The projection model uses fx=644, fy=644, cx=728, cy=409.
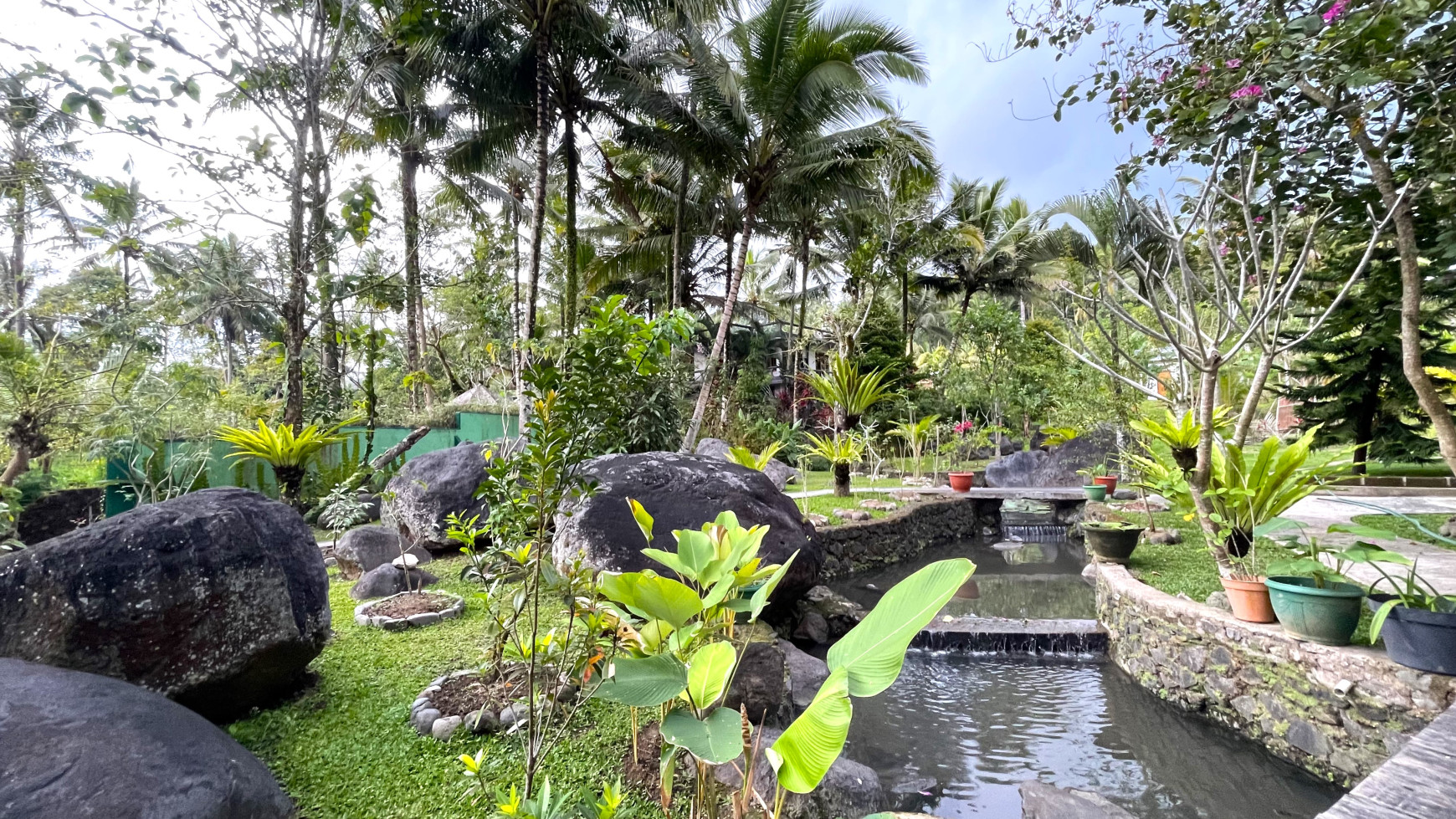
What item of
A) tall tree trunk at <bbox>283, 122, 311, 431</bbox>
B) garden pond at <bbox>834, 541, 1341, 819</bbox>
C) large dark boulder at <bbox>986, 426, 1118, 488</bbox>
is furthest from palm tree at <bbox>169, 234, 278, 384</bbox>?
large dark boulder at <bbox>986, 426, 1118, 488</bbox>

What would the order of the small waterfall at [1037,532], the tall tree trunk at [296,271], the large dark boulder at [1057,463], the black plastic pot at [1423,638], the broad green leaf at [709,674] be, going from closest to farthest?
the broad green leaf at [709,674], the black plastic pot at [1423,638], the tall tree trunk at [296,271], the small waterfall at [1037,532], the large dark boulder at [1057,463]

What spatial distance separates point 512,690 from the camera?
2705 mm

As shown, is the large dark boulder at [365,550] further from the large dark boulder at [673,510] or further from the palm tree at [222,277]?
the palm tree at [222,277]

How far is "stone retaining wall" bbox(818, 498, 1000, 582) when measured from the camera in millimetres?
7648

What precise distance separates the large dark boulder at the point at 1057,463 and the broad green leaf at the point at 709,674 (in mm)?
12127

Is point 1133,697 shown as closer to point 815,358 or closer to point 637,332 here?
point 637,332

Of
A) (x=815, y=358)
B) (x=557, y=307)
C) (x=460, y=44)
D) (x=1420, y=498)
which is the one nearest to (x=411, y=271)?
(x=460, y=44)

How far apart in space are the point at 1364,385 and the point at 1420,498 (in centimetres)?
158

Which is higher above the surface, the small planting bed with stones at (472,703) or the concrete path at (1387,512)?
the concrete path at (1387,512)

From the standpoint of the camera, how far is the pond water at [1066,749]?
310cm

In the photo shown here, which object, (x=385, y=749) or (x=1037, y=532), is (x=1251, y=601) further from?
(x=1037, y=532)

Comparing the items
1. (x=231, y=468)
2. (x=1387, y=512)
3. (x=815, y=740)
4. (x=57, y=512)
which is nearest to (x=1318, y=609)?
(x=1387, y=512)

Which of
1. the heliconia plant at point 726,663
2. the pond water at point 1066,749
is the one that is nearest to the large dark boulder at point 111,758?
the heliconia plant at point 726,663

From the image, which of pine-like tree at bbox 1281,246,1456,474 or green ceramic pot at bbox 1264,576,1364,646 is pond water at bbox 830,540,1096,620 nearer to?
green ceramic pot at bbox 1264,576,1364,646
